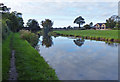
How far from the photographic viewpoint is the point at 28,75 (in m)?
5.91

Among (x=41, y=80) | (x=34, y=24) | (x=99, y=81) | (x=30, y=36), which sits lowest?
(x=99, y=81)

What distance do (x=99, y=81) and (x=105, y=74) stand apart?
117 cm

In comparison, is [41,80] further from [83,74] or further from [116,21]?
[116,21]

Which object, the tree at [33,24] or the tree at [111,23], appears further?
the tree at [33,24]

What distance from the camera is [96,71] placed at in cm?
809

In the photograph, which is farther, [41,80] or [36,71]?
[36,71]

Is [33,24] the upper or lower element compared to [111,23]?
upper

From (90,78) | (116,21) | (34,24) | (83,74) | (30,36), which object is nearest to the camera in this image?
(90,78)

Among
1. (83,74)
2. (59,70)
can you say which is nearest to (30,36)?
(59,70)

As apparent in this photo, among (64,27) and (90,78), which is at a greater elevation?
(64,27)

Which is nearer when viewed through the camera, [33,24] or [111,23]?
[111,23]

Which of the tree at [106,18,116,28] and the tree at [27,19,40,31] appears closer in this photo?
the tree at [106,18,116,28]

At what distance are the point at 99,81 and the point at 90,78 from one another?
22.1 inches

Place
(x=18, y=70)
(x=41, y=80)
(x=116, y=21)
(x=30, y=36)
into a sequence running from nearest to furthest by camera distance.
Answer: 1. (x=41, y=80)
2. (x=18, y=70)
3. (x=30, y=36)
4. (x=116, y=21)
